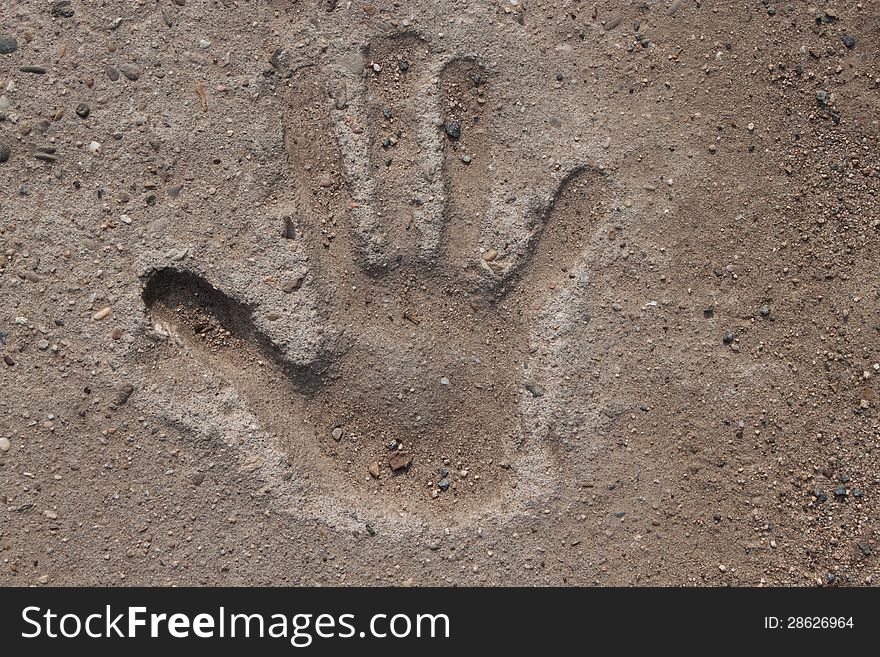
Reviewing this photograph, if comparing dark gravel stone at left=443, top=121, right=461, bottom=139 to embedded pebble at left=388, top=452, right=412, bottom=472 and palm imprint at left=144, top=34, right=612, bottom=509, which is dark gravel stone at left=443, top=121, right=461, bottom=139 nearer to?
palm imprint at left=144, top=34, right=612, bottom=509

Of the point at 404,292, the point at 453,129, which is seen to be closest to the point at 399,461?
the point at 404,292

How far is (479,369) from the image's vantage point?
2443 mm

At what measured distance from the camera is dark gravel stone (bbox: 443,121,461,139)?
8.04ft

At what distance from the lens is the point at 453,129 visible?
2451 mm

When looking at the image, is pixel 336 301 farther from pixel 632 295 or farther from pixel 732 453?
pixel 732 453

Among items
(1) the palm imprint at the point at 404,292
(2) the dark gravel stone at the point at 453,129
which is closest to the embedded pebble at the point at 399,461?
(1) the palm imprint at the point at 404,292

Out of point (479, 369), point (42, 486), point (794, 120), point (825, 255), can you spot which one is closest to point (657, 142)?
point (794, 120)

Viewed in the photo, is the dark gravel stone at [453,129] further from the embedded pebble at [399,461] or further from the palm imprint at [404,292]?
the embedded pebble at [399,461]

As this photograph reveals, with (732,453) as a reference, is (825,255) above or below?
above

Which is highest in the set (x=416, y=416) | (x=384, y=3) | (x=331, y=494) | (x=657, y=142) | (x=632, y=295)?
(x=384, y=3)

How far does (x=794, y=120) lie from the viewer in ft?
8.05

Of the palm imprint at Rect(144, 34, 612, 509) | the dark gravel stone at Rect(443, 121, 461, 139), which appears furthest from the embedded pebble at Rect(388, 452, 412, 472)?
the dark gravel stone at Rect(443, 121, 461, 139)

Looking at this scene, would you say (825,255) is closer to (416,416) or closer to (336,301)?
(416,416)

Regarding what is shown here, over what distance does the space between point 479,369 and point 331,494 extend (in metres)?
0.60
